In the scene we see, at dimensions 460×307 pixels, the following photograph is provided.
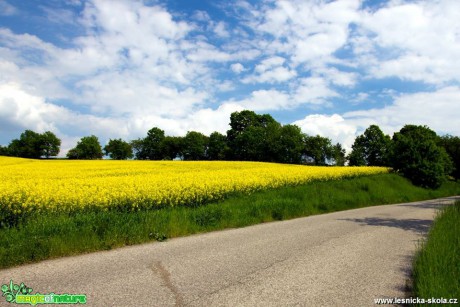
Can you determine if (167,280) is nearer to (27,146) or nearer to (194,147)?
(194,147)

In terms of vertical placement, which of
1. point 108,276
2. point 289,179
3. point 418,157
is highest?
point 418,157

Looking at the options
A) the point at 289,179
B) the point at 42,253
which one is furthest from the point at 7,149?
the point at 42,253

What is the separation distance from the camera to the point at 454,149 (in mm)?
54656

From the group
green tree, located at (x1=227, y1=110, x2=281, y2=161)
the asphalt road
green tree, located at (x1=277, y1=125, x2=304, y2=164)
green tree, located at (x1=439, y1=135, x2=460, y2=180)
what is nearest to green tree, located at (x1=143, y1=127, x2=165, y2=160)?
green tree, located at (x1=227, y1=110, x2=281, y2=161)

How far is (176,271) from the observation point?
579cm

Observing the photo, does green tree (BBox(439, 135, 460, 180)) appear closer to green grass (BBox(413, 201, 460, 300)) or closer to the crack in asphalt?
green grass (BBox(413, 201, 460, 300))

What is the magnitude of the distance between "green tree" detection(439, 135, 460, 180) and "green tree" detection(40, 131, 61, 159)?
4072 inches

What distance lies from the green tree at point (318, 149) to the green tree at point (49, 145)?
254 ft

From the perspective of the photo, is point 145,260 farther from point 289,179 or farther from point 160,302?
point 289,179

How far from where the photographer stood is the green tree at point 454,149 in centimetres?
5328

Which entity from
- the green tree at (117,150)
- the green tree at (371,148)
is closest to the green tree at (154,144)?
the green tree at (117,150)

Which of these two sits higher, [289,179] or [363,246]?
[289,179]

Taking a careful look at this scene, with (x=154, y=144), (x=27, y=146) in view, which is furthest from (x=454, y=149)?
(x=27, y=146)

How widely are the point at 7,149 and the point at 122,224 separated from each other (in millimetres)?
120033
